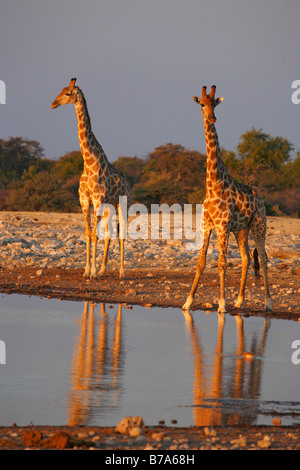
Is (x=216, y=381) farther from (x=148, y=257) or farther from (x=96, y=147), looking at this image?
(x=148, y=257)

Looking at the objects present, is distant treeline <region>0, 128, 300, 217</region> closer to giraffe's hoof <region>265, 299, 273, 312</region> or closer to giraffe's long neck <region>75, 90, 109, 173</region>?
giraffe's long neck <region>75, 90, 109, 173</region>

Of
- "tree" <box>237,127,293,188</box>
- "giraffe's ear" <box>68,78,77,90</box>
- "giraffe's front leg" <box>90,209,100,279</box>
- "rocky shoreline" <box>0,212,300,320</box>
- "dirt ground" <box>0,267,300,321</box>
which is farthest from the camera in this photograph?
"tree" <box>237,127,293,188</box>

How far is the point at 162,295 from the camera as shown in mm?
11344

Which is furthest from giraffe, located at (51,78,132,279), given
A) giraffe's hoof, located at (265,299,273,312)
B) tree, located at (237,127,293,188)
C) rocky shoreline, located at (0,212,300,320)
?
tree, located at (237,127,293,188)

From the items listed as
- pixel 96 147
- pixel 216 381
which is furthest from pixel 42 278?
pixel 216 381

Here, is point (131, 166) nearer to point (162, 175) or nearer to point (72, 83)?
point (162, 175)

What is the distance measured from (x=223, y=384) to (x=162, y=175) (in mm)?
27716

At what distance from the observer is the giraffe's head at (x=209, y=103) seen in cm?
992

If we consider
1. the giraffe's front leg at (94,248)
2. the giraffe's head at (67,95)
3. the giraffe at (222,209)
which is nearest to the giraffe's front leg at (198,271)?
the giraffe at (222,209)

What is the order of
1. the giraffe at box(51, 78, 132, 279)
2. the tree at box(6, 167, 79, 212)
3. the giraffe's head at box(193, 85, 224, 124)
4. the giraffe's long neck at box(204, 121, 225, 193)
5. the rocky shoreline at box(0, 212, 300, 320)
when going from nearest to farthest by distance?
the giraffe's head at box(193, 85, 224, 124) → the giraffe's long neck at box(204, 121, 225, 193) → the rocky shoreline at box(0, 212, 300, 320) → the giraffe at box(51, 78, 132, 279) → the tree at box(6, 167, 79, 212)

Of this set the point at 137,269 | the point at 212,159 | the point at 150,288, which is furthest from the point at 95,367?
the point at 137,269

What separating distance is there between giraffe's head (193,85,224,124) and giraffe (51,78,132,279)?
3565mm

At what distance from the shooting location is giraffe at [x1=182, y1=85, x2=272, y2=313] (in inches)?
398
